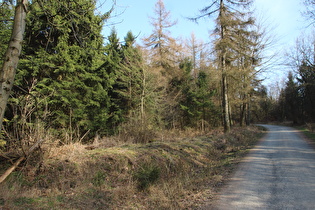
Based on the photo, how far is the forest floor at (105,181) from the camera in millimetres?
4426

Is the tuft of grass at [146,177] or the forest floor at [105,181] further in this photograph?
the tuft of grass at [146,177]

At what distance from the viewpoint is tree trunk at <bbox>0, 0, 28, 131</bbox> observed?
2994 millimetres

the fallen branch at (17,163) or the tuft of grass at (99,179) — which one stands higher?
the fallen branch at (17,163)

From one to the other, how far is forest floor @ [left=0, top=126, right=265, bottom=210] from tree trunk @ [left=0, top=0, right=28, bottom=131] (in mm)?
2197

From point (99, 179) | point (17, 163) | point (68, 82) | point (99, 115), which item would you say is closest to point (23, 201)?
point (17, 163)

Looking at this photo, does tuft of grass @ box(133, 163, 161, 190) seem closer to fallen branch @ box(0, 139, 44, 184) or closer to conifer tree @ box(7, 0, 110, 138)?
fallen branch @ box(0, 139, 44, 184)

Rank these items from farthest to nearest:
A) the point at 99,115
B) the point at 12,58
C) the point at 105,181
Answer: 1. the point at 99,115
2. the point at 105,181
3. the point at 12,58

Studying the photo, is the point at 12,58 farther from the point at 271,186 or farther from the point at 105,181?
the point at 271,186

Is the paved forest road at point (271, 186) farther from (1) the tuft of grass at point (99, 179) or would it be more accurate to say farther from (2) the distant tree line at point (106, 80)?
(2) the distant tree line at point (106, 80)

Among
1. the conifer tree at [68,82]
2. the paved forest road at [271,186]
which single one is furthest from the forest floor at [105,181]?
the conifer tree at [68,82]

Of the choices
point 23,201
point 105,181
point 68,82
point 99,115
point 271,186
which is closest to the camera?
point 23,201

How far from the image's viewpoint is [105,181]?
5676mm

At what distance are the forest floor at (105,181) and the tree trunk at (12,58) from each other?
220cm

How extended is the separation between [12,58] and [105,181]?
3.94 metres
